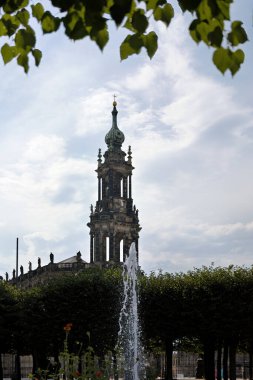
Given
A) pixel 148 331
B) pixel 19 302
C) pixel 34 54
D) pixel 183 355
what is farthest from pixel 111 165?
pixel 34 54

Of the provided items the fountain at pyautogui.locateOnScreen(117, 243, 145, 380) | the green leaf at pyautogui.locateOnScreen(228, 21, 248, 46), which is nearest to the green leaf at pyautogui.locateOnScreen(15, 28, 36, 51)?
the green leaf at pyautogui.locateOnScreen(228, 21, 248, 46)

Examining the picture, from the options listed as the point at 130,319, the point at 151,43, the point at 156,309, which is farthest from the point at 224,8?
the point at 156,309

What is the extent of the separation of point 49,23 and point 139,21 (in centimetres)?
76

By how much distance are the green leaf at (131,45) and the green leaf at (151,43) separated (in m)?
0.06

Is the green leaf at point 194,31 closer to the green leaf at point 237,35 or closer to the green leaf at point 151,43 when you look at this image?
the green leaf at point 237,35

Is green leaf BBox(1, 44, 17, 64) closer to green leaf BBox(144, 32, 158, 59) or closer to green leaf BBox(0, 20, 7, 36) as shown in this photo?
green leaf BBox(0, 20, 7, 36)

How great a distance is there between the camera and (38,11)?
214 inches

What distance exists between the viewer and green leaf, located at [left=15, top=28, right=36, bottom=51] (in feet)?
16.7

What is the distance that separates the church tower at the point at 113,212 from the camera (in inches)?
3174

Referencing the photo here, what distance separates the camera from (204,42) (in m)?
4.71

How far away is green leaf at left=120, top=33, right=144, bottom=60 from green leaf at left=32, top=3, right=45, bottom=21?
725mm

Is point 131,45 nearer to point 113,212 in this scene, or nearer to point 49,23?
point 49,23

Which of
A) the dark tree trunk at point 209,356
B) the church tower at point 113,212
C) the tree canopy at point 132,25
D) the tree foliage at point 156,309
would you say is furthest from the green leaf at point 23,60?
the church tower at point 113,212

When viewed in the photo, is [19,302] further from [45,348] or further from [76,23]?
[76,23]
